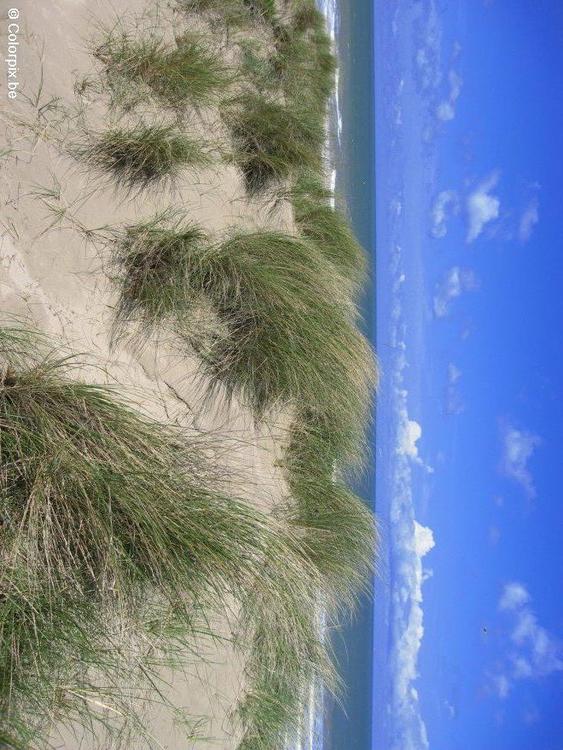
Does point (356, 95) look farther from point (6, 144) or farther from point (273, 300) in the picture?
point (6, 144)

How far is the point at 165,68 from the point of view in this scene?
7.48ft

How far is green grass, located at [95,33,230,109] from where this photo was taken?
2135 millimetres

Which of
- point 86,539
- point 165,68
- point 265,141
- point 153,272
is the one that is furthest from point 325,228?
point 86,539

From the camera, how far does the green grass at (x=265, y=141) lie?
2711 millimetres

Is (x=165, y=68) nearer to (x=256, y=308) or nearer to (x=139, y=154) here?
(x=139, y=154)

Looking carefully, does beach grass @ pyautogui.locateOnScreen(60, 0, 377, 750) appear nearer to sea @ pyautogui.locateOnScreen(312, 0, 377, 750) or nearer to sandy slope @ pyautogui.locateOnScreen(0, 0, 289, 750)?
sandy slope @ pyautogui.locateOnScreen(0, 0, 289, 750)

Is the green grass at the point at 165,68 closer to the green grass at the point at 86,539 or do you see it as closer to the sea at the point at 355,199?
the green grass at the point at 86,539

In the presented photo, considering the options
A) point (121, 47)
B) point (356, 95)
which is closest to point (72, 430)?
point (121, 47)

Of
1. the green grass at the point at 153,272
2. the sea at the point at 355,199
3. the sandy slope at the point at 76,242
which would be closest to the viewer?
the sandy slope at the point at 76,242

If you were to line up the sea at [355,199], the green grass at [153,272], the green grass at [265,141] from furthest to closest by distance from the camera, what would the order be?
the sea at [355,199]
the green grass at [265,141]
the green grass at [153,272]

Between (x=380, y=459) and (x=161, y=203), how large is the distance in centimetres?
204

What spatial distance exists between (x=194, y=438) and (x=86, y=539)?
2.22 feet

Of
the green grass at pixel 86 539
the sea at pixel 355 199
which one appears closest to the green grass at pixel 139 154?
the green grass at pixel 86 539

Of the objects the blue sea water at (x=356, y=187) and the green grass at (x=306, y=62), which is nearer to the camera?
the blue sea water at (x=356, y=187)
